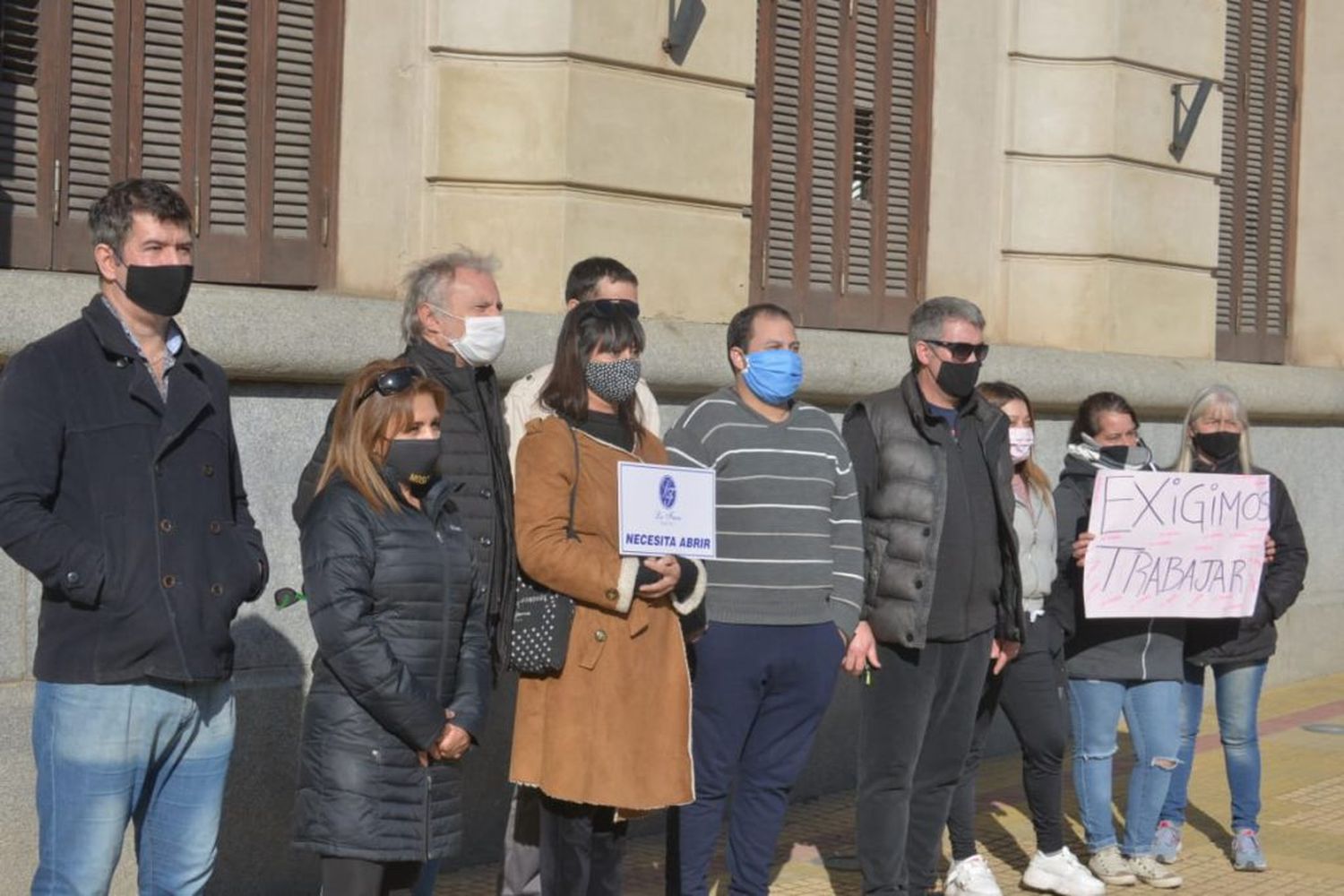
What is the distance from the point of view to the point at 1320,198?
14.9 meters

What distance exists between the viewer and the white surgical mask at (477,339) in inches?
245

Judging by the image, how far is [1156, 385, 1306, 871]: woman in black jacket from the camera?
27.1 ft

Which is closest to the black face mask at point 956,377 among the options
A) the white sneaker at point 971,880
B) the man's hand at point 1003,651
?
the man's hand at point 1003,651

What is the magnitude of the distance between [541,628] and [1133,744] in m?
3.14

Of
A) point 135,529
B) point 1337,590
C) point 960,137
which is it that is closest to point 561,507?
point 135,529

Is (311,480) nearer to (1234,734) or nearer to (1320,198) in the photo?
(1234,734)

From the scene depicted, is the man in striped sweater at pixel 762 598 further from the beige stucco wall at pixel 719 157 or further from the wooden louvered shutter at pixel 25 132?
the wooden louvered shutter at pixel 25 132

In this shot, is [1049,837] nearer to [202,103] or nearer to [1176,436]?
[202,103]

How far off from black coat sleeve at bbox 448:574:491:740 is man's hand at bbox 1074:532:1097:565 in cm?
317

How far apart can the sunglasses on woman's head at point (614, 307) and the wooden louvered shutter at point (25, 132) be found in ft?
7.78

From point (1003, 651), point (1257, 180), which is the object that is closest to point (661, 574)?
point (1003, 651)

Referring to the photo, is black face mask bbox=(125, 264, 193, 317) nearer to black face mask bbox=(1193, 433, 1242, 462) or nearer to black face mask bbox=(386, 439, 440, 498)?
black face mask bbox=(386, 439, 440, 498)

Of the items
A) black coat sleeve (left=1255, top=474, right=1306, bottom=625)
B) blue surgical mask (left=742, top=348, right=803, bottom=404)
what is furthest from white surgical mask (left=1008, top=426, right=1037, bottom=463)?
blue surgical mask (left=742, top=348, right=803, bottom=404)

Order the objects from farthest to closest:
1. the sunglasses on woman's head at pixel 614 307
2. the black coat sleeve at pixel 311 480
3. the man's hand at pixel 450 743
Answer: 1. the sunglasses on woman's head at pixel 614 307
2. the black coat sleeve at pixel 311 480
3. the man's hand at pixel 450 743
